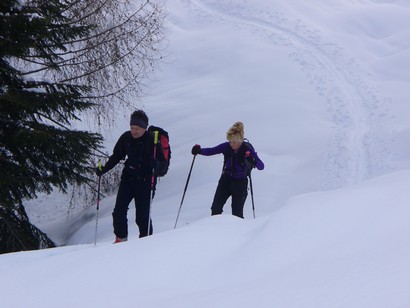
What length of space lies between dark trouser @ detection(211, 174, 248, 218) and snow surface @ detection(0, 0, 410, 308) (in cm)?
61

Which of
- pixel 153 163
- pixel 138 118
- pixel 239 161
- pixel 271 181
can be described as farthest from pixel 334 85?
pixel 138 118

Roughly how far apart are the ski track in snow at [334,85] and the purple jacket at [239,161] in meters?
3.60

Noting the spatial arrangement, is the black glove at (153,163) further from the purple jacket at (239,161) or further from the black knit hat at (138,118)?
the purple jacket at (239,161)

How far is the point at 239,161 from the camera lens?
23.5 ft

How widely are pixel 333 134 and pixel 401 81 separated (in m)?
5.62

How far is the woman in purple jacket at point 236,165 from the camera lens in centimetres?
705

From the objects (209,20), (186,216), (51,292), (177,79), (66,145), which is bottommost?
(186,216)

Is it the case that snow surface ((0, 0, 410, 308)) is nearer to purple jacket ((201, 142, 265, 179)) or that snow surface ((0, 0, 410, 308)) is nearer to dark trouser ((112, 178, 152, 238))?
dark trouser ((112, 178, 152, 238))

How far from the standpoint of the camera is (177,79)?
63.2 ft

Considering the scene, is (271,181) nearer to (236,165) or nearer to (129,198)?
(236,165)

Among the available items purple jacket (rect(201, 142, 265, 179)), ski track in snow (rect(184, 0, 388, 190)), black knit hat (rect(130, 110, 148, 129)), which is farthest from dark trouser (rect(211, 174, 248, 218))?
ski track in snow (rect(184, 0, 388, 190))

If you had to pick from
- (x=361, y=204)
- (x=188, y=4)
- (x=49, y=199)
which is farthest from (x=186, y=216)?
(x=188, y=4)

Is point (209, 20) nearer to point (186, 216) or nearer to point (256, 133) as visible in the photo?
point (256, 133)

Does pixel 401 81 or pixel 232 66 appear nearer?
pixel 401 81
